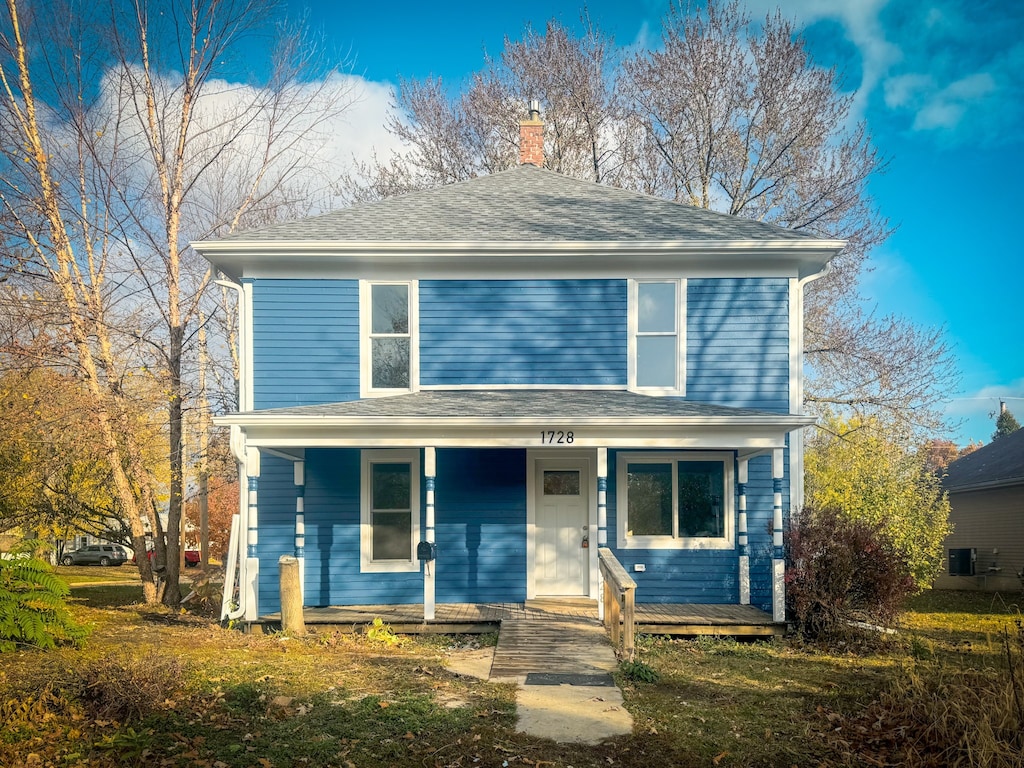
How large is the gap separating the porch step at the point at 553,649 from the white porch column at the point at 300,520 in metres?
3.33

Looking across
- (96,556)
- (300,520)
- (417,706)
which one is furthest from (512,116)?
(96,556)

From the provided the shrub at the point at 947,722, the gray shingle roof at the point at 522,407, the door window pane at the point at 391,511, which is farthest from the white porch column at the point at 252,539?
the shrub at the point at 947,722

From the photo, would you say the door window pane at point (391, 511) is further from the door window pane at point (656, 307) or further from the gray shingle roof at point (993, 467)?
the gray shingle roof at point (993, 467)

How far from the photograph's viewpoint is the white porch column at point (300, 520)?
39.4ft

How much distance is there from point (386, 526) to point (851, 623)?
22.5ft

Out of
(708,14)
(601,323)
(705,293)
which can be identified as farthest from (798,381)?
(708,14)

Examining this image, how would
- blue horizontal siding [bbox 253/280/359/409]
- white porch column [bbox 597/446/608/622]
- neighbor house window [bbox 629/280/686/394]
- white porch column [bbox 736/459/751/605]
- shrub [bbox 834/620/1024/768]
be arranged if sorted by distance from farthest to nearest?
neighbor house window [bbox 629/280/686/394], blue horizontal siding [bbox 253/280/359/409], white porch column [bbox 736/459/751/605], white porch column [bbox 597/446/608/622], shrub [bbox 834/620/1024/768]

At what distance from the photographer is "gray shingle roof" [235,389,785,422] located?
11109mm

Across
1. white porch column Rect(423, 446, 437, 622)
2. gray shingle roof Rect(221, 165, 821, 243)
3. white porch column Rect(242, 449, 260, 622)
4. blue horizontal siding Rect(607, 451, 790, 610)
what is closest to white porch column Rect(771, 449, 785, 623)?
blue horizontal siding Rect(607, 451, 790, 610)

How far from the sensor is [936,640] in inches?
450

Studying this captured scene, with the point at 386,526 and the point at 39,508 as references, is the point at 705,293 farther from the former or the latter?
the point at 39,508

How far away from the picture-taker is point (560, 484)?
41.9ft

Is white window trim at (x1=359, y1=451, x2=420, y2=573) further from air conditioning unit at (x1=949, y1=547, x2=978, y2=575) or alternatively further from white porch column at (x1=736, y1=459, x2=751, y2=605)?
air conditioning unit at (x1=949, y1=547, x2=978, y2=575)

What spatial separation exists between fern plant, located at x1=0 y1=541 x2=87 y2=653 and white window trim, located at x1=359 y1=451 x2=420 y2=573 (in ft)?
13.0
